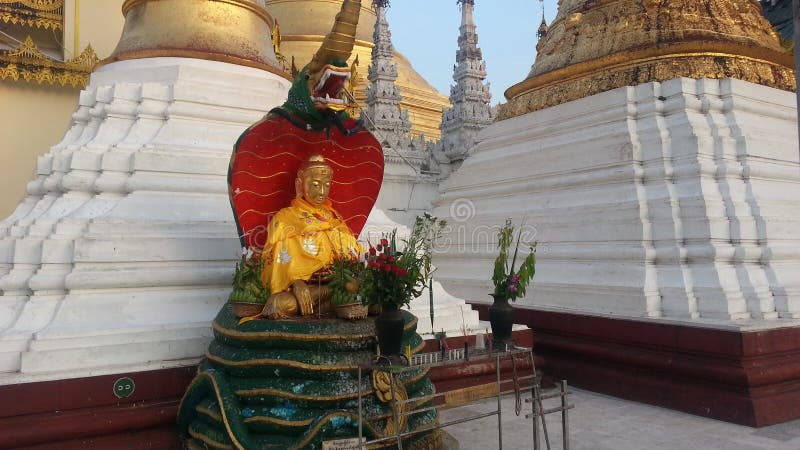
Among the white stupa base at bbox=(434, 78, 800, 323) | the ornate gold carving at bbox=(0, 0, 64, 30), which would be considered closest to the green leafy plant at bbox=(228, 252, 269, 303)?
the white stupa base at bbox=(434, 78, 800, 323)

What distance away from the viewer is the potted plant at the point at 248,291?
3.53 meters

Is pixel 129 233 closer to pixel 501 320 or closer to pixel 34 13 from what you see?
pixel 501 320

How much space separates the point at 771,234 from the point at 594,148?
1908 millimetres

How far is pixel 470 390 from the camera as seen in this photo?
395 cm

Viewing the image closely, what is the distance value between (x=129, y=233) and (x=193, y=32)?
2584 mm

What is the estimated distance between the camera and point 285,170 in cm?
411

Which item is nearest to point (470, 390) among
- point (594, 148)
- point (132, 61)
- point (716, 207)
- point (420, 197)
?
point (716, 207)

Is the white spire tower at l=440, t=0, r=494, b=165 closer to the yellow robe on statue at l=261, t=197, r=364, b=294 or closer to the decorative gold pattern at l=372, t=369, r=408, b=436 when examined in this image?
the yellow robe on statue at l=261, t=197, r=364, b=294

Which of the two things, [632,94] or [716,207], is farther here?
[632,94]

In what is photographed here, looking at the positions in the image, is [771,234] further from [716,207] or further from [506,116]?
[506,116]

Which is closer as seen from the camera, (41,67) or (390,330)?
(390,330)

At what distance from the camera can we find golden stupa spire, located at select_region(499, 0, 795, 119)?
261 inches

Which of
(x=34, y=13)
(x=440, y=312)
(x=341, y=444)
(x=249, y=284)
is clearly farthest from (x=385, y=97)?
(x=341, y=444)

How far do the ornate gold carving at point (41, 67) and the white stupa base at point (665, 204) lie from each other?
7.41 meters
